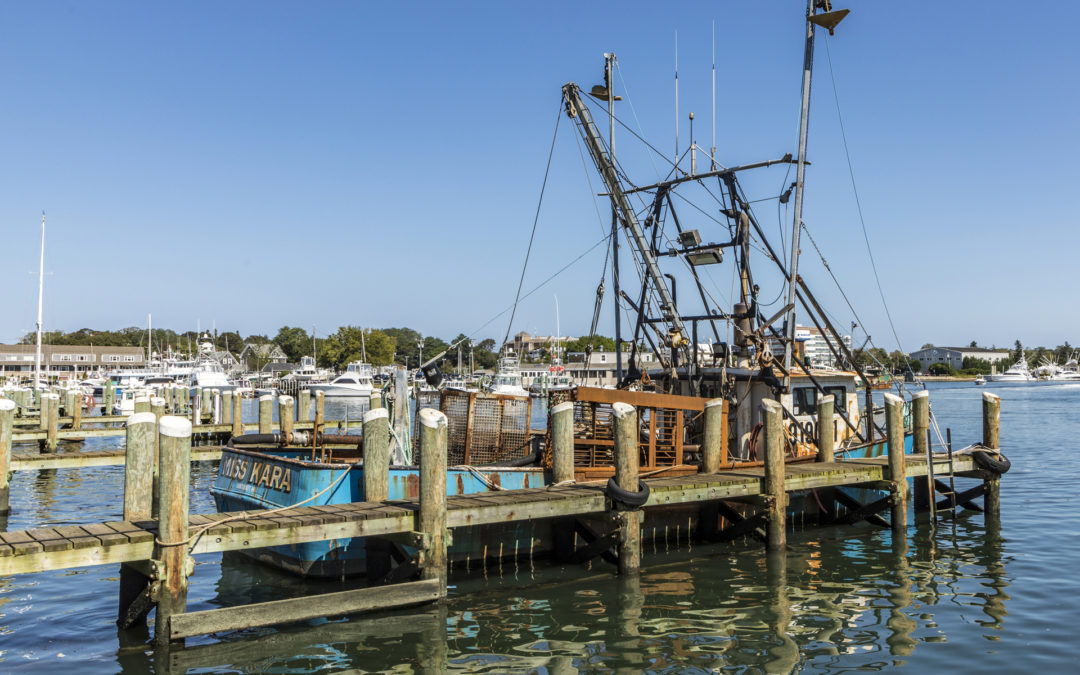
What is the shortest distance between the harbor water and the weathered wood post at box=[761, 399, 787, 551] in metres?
0.57

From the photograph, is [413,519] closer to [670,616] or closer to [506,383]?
[670,616]

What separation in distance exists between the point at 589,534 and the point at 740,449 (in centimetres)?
476

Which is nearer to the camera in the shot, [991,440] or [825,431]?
[825,431]

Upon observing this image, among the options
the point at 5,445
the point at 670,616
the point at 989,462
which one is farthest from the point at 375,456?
the point at 989,462

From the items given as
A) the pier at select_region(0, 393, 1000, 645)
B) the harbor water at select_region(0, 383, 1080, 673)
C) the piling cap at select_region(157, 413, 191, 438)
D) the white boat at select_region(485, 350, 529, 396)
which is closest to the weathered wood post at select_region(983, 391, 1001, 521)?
the harbor water at select_region(0, 383, 1080, 673)

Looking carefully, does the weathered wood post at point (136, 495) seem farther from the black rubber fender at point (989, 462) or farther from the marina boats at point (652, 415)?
the black rubber fender at point (989, 462)

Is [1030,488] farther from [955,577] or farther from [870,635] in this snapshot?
[870,635]

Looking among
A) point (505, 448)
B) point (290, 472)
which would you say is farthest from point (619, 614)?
point (290, 472)

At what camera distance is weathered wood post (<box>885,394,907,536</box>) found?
15.0 meters

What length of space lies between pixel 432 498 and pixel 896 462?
9.26 metres

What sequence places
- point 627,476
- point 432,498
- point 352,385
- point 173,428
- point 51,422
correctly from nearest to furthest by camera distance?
1. point 173,428
2. point 432,498
3. point 627,476
4. point 51,422
5. point 352,385

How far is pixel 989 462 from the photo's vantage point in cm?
1644

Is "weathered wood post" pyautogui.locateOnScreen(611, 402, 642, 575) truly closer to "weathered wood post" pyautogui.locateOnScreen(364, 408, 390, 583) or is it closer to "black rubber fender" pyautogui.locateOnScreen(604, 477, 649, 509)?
"black rubber fender" pyautogui.locateOnScreen(604, 477, 649, 509)

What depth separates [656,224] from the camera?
1823 centimetres
